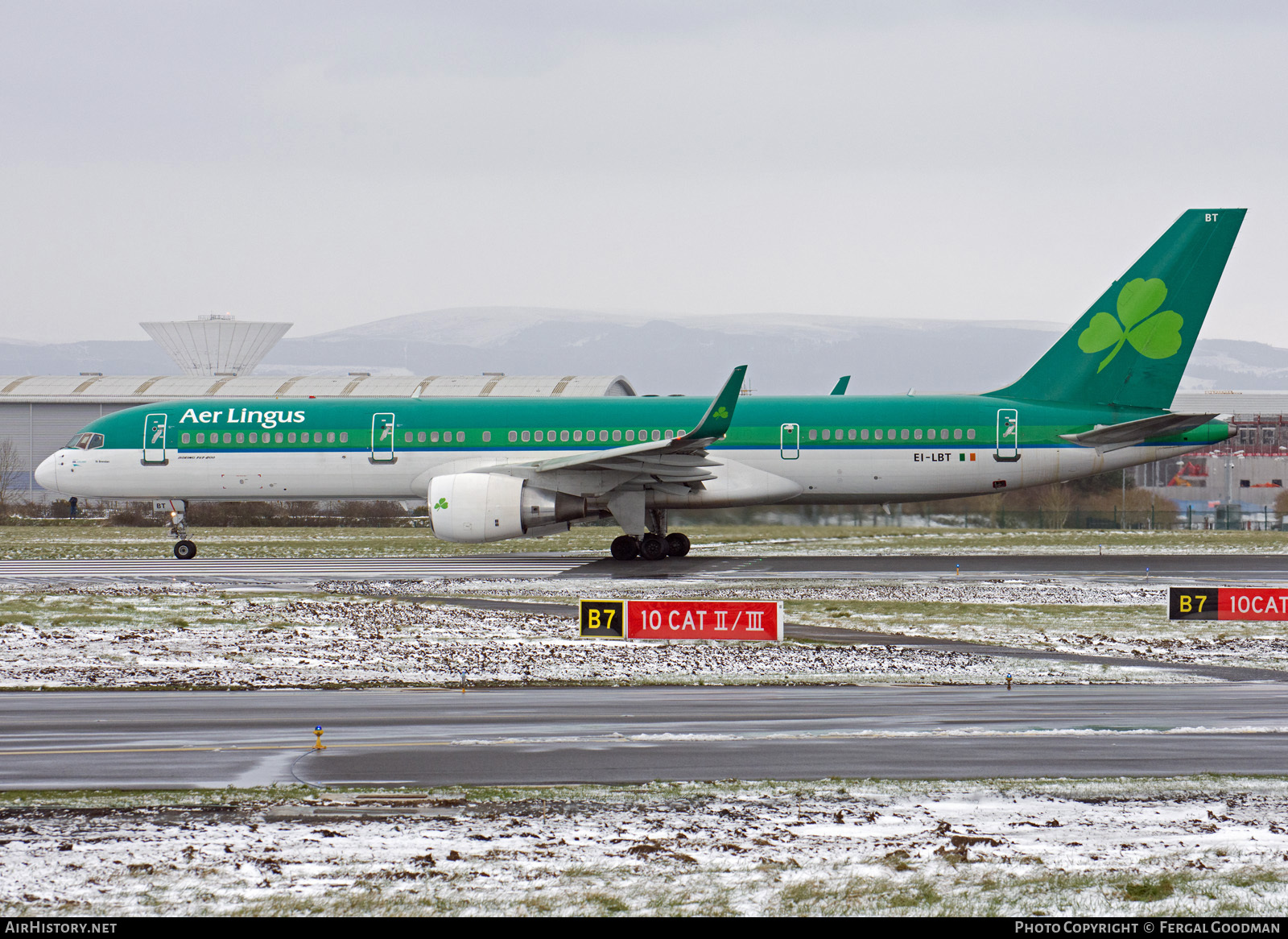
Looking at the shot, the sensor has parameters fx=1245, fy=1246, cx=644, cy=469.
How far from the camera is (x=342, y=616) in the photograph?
72.8 feet

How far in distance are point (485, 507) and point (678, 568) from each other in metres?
5.05

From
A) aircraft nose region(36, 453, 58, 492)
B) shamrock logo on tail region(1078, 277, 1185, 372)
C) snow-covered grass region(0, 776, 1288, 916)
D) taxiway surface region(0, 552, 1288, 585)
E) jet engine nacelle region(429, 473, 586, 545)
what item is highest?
shamrock logo on tail region(1078, 277, 1185, 372)

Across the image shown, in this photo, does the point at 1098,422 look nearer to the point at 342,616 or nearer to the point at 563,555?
the point at 563,555

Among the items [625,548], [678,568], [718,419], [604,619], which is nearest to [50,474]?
[625,548]

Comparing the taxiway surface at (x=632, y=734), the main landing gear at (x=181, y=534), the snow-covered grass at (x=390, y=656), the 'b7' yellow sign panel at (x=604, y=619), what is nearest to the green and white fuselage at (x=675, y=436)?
the main landing gear at (x=181, y=534)

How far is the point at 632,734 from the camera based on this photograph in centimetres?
1223

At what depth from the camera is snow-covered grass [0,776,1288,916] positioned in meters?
7.15

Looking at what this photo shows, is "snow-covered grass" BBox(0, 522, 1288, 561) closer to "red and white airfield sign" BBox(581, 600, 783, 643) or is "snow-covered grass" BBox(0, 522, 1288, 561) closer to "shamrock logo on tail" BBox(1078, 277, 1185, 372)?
"shamrock logo on tail" BBox(1078, 277, 1185, 372)

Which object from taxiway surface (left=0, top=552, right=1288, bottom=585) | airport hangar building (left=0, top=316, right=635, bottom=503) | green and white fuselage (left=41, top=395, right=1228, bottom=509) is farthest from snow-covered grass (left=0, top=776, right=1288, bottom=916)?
airport hangar building (left=0, top=316, right=635, bottom=503)

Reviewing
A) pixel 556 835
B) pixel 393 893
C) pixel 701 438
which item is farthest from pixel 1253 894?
pixel 701 438

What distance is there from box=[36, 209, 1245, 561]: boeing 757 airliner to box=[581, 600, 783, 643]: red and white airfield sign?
12.8m

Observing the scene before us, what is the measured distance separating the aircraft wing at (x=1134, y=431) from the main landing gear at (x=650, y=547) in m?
10.8

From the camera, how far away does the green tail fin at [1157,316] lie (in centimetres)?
3453

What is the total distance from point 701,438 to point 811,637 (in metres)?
11.6
